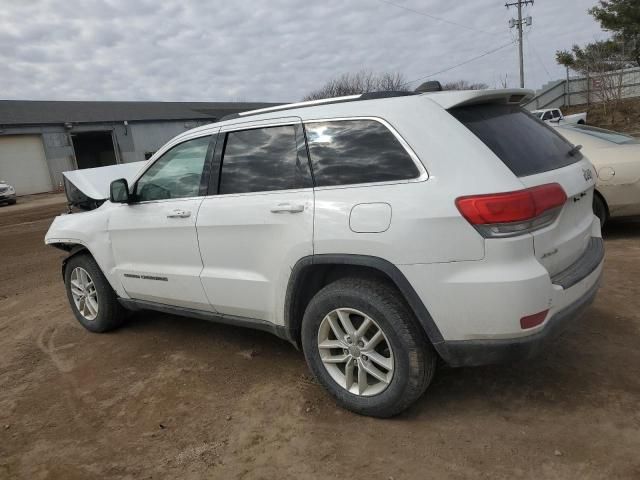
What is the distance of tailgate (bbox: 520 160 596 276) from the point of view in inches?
107

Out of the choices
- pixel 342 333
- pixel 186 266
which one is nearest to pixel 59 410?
pixel 186 266

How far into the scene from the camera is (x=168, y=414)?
3.41 meters

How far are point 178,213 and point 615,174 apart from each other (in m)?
5.06

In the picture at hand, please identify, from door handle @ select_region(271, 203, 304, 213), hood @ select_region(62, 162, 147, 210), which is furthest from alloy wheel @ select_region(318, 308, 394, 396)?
hood @ select_region(62, 162, 147, 210)

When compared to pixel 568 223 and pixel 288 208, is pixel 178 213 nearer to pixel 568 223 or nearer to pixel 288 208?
pixel 288 208

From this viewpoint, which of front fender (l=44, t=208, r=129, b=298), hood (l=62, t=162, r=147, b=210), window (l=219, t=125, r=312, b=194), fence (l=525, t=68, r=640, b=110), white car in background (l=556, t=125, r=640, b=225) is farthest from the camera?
fence (l=525, t=68, r=640, b=110)

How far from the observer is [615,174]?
6.15 meters

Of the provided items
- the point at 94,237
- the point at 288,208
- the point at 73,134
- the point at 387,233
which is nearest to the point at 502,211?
the point at 387,233

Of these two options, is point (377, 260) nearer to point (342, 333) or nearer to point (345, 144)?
point (342, 333)

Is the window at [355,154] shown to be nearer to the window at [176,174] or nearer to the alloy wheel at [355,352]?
the alloy wheel at [355,352]

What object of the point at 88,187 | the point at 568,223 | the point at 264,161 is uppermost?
the point at 264,161

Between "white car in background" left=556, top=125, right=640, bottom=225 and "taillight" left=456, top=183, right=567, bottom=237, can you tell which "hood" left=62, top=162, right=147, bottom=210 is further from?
"white car in background" left=556, top=125, right=640, bottom=225

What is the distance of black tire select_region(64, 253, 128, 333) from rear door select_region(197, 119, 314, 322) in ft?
5.10

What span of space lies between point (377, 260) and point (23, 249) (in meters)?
9.82
